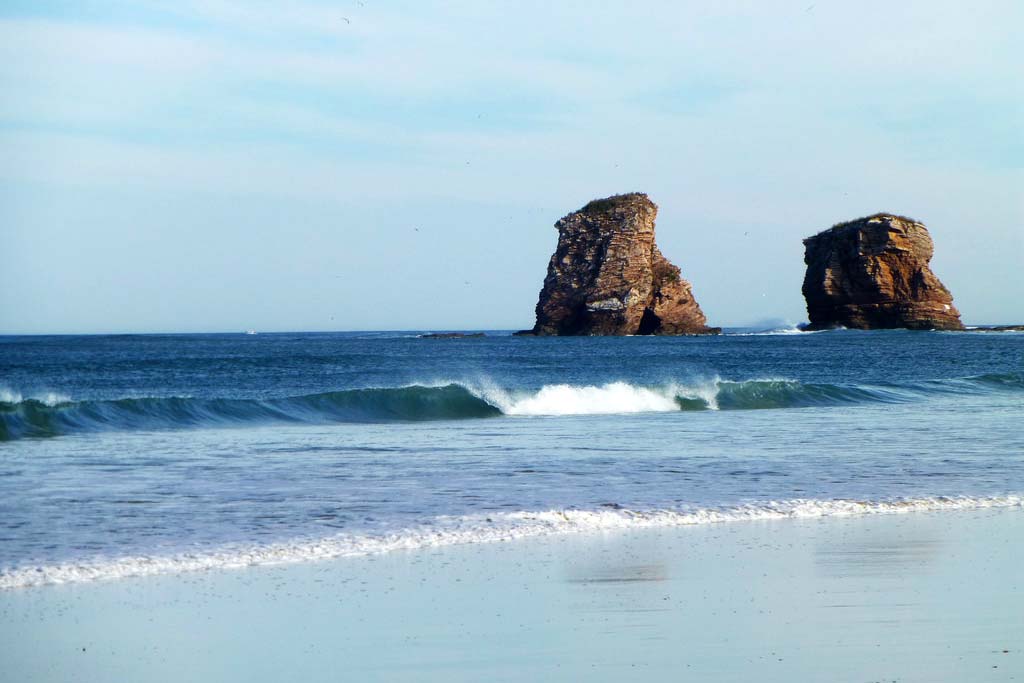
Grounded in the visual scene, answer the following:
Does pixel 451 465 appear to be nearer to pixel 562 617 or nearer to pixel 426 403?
pixel 562 617

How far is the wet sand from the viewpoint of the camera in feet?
18.3

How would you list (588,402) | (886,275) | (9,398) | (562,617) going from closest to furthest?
(562,617) → (9,398) → (588,402) → (886,275)

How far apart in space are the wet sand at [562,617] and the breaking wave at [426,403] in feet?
48.3

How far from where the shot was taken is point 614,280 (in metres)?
98.4

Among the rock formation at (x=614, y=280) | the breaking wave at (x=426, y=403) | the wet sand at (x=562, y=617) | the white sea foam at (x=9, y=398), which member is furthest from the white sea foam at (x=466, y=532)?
the rock formation at (x=614, y=280)

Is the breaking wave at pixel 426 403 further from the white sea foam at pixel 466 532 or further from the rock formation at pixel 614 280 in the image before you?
the rock formation at pixel 614 280

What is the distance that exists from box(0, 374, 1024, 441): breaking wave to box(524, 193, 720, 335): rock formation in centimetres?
6398

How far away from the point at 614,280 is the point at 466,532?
3544 inches

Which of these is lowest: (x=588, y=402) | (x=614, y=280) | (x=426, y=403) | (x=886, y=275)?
(x=426, y=403)

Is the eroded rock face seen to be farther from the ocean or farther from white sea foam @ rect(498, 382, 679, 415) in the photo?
white sea foam @ rect(498, 382, 679, 415)

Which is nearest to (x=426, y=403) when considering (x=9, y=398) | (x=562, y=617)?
(x=9, y=398)

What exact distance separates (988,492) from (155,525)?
29.9 ft

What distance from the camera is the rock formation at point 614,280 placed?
320ft

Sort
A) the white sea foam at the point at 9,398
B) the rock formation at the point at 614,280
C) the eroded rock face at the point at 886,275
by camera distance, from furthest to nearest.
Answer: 1. the eroded rock face at the point at 886,275
2. the rock formation at the point at 614,280
3. the white sea foam at the point at 9,398
